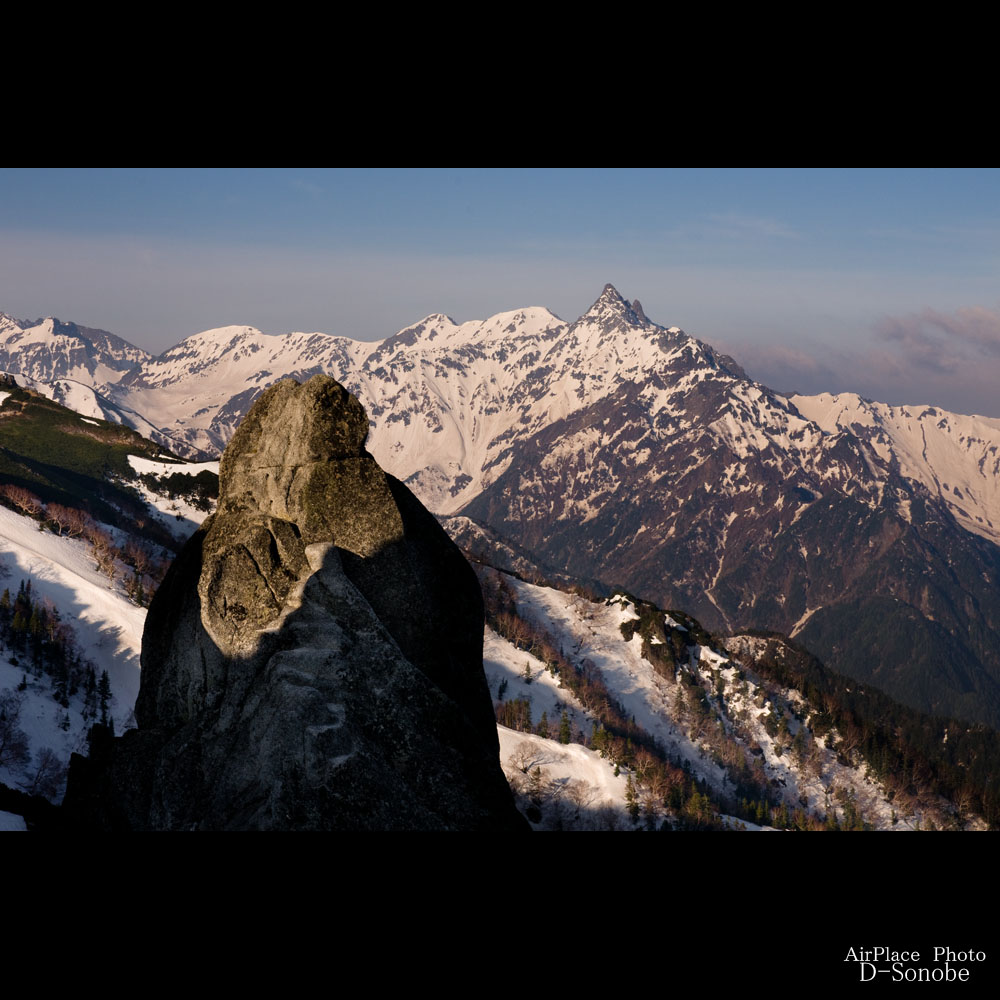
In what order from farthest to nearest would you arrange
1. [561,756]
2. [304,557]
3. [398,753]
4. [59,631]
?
[561,756]
[59,631]
[304,557]
[398,753]

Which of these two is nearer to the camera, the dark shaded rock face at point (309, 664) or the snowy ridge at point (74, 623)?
the dark shaded rock face at point (309, 664)

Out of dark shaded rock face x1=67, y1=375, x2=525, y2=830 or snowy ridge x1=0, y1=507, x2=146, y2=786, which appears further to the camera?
→ snowy ridge x1=0, y1=507, x2=146, y2=786

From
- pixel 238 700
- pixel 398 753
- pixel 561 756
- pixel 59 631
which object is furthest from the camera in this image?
pixel 561 756

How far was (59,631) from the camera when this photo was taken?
530 feet

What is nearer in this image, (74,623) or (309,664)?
(309,664)

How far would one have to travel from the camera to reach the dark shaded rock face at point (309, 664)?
22781 mm

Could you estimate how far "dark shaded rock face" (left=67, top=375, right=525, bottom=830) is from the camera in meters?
22.8

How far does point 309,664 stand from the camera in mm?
24938

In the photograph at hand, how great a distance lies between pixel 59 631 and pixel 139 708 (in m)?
148

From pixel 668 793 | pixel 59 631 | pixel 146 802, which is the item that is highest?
pixel 146 802

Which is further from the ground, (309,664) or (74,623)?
(309,664)
